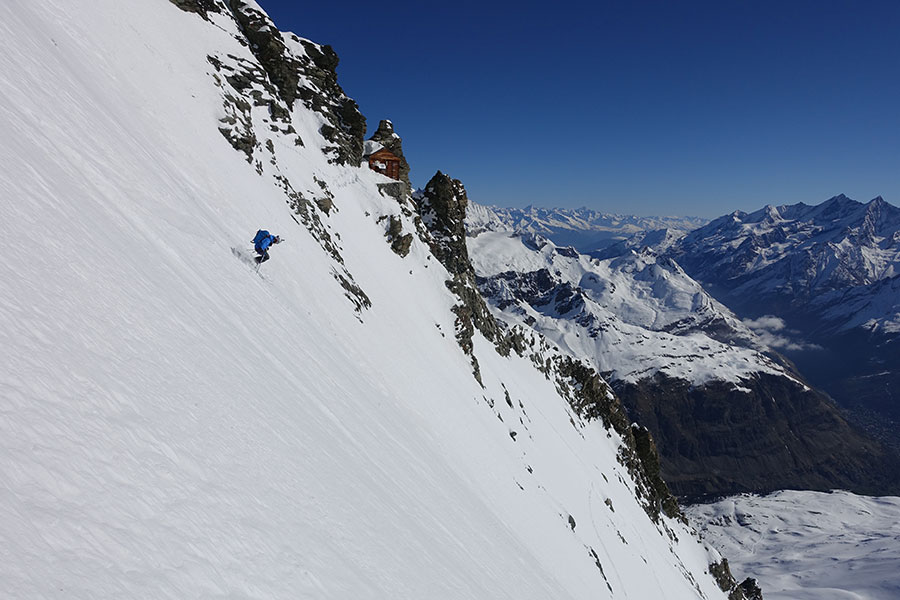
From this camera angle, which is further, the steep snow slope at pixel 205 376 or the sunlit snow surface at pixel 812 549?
the sunlit snow surface at pixel 812 549

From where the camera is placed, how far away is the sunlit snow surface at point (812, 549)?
449ft

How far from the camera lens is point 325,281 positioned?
82.4ft

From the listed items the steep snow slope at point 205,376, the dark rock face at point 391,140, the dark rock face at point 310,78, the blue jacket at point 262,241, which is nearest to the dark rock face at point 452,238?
the dark rock face at point 391,140

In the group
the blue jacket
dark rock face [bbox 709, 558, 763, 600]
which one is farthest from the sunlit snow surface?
the blue jacket

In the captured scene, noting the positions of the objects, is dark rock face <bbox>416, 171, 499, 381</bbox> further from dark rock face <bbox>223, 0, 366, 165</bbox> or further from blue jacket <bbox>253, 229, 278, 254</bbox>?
blue jacket <bbox>253, 229, 278, 254</bbox>

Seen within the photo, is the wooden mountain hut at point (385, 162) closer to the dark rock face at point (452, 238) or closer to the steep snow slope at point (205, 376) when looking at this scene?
the dark rock face at point (452, 238)

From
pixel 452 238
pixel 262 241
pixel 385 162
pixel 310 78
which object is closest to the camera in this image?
pixel 262 241

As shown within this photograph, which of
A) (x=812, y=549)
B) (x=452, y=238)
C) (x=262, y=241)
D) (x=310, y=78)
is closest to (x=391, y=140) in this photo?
(x=310, y=78)

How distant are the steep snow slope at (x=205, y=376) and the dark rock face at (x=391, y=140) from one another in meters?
17.6

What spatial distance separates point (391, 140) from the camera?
5341cm

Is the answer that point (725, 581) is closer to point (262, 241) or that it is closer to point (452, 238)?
point (452, 238)

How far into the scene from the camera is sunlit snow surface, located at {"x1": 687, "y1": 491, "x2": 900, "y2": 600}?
13675cm

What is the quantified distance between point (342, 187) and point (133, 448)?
37799 mm

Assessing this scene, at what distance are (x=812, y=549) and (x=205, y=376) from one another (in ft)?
756
